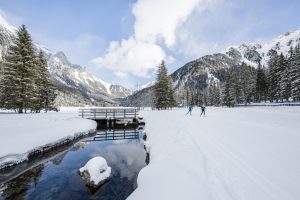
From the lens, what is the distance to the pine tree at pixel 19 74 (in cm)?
3228

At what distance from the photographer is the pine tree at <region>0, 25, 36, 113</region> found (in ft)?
106

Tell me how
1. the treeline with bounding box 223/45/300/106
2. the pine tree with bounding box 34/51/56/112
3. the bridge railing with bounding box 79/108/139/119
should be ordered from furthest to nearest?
the treeline with bounding box 223/45/300/106, the pine tree with bounding box 34/51/56/112, the bridge railing with bounding box 79/108/139/119

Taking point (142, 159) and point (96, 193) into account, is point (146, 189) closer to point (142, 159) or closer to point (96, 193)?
point (96, 193)

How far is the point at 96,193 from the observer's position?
9703 mm

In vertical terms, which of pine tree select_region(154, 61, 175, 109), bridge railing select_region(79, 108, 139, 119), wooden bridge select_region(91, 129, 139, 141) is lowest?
wooden bridge select_region(91, 129, 139, 141)

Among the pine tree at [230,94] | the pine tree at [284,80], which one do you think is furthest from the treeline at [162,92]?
the pine tree at [284,80]

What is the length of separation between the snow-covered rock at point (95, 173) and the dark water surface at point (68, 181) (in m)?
0.27

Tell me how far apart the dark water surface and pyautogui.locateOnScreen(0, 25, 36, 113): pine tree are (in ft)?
72.8

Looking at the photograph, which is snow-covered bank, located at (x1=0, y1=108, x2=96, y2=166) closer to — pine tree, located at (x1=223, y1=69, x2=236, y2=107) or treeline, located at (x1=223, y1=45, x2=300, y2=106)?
treeline, located at (x1=223, y1=45, x2=300, y2=106)

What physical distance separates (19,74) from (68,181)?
94.9 ft

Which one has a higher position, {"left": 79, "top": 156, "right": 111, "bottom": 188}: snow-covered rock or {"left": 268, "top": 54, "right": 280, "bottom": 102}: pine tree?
{"left": 268, "top": 54, "right": 280, "bottom": 102}: pine tree

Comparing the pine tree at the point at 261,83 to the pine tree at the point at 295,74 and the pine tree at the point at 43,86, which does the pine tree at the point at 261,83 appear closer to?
the pine tree at the point at 295,74

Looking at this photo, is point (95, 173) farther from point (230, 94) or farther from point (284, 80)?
point (230, 94)

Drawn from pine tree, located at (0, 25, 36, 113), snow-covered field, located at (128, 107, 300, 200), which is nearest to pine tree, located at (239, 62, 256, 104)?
pine tree, located at (0, 25, 36, 113)
